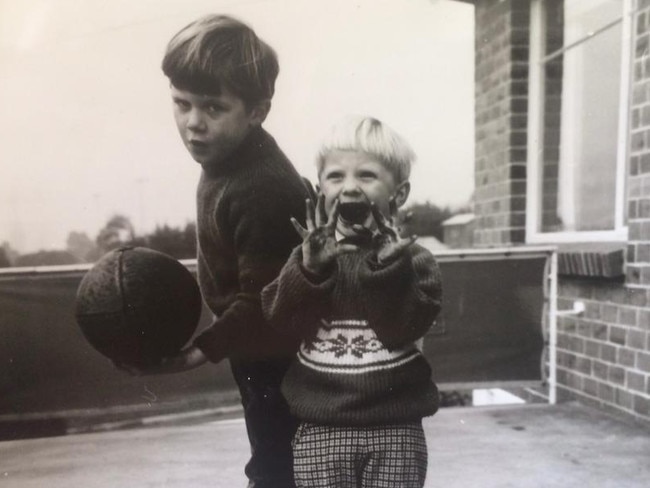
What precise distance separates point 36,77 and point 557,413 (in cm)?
196

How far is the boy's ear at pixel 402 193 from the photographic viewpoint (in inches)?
58.2

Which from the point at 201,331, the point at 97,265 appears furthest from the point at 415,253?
the point at 97,265

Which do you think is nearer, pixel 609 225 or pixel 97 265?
pixel 97 265

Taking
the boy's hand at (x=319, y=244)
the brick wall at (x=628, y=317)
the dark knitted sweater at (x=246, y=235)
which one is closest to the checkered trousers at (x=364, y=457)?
the dark knitted sweater at (x=246, y=235)

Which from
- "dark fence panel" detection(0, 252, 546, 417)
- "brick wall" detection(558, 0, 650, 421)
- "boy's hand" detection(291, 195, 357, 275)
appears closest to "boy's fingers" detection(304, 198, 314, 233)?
"boy's hand" detection(291, 195, 357, 275)

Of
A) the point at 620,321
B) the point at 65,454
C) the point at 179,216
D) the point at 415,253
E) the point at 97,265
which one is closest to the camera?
the point at 415,253

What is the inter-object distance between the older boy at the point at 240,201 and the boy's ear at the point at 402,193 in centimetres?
22

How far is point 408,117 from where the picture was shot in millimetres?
1675

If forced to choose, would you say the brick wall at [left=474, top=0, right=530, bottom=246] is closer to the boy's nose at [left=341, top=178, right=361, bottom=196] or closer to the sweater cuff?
the boy's nose at [left=341, top=178, right=361, bottom=196]

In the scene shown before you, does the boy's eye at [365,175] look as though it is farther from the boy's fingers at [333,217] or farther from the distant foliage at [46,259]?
the distant foliage at [46,259]

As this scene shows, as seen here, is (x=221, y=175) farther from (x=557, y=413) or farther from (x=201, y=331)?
(x=557, y=413)

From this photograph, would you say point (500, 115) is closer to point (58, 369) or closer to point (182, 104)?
point (182, 104)

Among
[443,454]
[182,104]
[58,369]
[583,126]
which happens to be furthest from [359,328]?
[583,126]

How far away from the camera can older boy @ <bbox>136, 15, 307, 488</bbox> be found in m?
1.52
